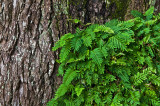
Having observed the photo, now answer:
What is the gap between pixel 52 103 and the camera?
7.72 ft

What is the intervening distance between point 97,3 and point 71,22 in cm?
56

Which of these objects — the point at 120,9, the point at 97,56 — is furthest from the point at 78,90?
the point at 120,9

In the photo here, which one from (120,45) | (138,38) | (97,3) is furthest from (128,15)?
(120,45)

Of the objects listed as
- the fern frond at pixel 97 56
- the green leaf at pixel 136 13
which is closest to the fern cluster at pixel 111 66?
the fern frond at pixel 97 56

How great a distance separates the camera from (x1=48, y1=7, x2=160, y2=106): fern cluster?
7.23ft

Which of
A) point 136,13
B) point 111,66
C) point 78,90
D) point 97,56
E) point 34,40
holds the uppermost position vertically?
point 136,13

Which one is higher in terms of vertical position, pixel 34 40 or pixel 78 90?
pixel 34 40

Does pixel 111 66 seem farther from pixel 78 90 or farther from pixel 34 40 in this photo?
pixel 34 40

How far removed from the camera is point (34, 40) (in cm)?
237

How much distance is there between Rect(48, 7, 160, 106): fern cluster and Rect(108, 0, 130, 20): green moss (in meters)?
0.25

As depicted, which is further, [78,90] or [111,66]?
[111,66]

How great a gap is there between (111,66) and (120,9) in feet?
3.58

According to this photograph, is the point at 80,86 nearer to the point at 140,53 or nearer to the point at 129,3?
the point at 140,53

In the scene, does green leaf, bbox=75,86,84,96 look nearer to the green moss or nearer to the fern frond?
the fern frond
